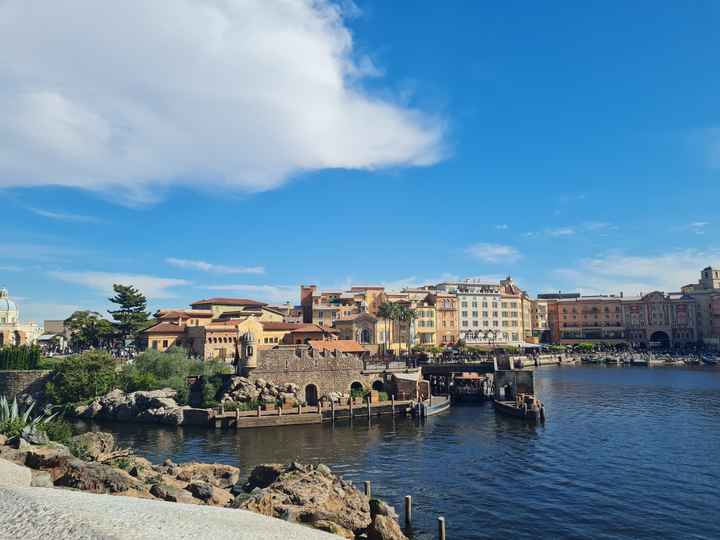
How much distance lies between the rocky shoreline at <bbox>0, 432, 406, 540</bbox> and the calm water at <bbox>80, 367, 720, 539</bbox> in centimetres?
374

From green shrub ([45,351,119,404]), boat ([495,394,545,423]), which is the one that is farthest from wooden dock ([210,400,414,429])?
green shrub ([45,351,119,404])

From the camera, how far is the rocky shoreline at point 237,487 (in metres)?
22.7

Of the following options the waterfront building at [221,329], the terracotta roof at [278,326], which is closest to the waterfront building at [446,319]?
the waterfront building at [221,329]

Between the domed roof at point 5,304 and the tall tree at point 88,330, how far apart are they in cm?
3489

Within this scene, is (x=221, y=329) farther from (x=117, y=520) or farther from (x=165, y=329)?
(x=117, y=520)

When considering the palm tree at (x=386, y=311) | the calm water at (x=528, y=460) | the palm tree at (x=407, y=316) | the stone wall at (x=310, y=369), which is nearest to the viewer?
the calm water at (x=528, y=460)

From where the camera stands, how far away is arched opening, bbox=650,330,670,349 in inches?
6412

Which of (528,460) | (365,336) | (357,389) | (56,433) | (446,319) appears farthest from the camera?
(446,319)

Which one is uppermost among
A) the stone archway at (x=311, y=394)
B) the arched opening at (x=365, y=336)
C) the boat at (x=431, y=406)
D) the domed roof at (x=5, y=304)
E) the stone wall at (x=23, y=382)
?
the domed roof at (x=5, y=304)

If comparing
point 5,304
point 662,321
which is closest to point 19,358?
point 5,304

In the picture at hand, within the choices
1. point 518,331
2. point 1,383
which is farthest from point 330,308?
point 518,331

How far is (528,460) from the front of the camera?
40656mm

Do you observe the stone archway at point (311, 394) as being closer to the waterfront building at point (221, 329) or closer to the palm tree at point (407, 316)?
the waterfront building at point (221, 329)

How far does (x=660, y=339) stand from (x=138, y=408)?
158095 mm
